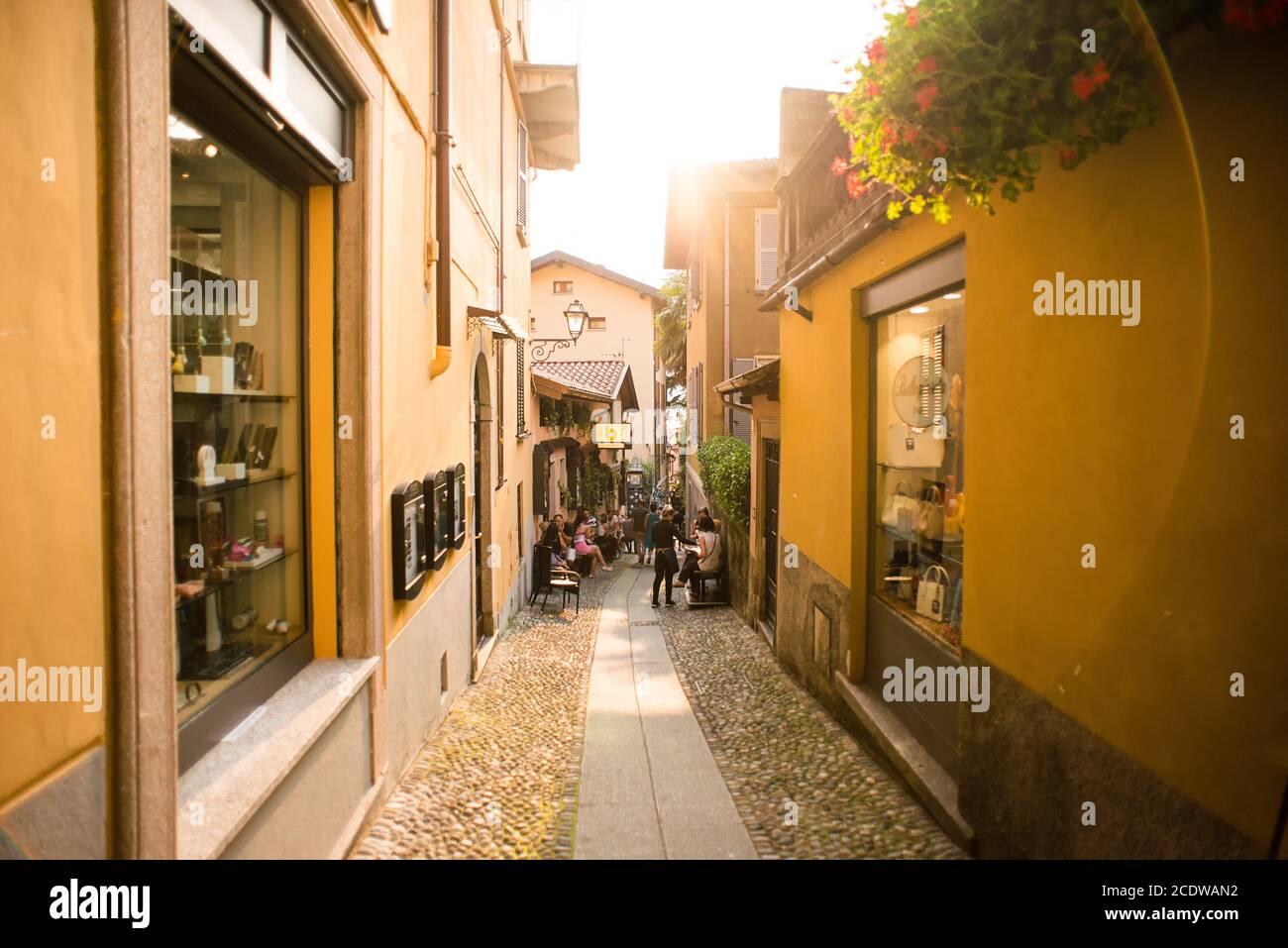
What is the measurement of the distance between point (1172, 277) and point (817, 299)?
5.18m

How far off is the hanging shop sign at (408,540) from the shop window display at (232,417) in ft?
2.27

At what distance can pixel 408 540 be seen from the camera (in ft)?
17.1

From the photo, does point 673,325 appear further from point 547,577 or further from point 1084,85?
point 1084,85

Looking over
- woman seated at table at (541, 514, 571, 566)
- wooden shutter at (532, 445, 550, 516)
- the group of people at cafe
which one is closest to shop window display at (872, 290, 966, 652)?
the group of people at cafe

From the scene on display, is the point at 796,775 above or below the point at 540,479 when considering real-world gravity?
below

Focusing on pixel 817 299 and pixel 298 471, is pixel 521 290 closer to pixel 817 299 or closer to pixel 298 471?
pixel 817 299

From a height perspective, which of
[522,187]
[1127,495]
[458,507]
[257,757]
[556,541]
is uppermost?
[522,187]

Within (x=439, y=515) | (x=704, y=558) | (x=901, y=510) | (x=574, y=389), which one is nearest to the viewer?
(x=901, y=510)

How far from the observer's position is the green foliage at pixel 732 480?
43.6ft

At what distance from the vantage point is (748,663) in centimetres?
973

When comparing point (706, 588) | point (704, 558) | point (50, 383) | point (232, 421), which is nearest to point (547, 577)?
point (704, 558)

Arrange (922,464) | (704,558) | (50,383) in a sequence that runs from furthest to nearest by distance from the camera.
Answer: (704,558), (922,464), (50,383)

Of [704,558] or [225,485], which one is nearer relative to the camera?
[225,485]

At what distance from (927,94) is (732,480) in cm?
1083
